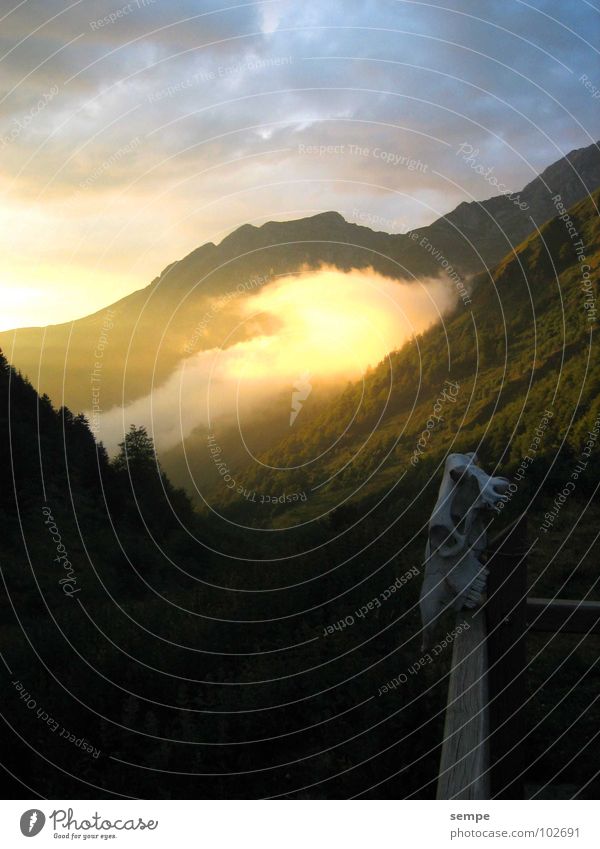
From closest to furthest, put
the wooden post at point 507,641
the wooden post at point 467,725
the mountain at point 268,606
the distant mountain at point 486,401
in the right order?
the wooden post at point 467,725 < the wooden post at point 507,641 < the mountain at point 268,606 < the distant mountain at point 486,401

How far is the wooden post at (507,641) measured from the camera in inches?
190

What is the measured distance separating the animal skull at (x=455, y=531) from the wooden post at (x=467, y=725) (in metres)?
0.28

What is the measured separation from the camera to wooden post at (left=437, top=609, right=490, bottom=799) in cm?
448

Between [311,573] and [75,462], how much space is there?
7.10 meters

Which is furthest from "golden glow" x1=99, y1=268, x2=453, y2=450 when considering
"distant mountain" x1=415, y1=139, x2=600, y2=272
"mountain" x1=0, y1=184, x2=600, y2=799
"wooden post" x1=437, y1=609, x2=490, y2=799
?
"wooden post" x1=437, y1=609, x2=490, y2=799

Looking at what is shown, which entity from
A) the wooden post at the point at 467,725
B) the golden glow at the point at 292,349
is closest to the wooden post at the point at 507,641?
the wooden post at the point at 467,725

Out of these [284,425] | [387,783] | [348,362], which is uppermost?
[348,362]

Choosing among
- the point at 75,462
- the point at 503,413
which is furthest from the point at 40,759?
the point at 503,413

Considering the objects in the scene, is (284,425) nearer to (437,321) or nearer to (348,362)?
(348,362)

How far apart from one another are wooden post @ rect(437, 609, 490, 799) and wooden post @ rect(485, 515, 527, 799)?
102mm

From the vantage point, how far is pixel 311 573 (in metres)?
12.0

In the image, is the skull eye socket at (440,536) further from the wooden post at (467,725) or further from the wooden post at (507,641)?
the wooden post at (467,725)

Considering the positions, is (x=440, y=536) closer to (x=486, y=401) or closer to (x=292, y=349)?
(x=486, y=401)

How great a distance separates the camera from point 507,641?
16.1 ft
